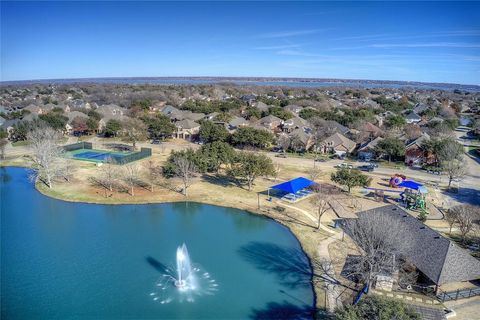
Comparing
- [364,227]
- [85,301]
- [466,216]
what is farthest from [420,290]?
[85,301]

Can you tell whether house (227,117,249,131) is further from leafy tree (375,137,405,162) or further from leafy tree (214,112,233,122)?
leafy tree (375,137,405,162)

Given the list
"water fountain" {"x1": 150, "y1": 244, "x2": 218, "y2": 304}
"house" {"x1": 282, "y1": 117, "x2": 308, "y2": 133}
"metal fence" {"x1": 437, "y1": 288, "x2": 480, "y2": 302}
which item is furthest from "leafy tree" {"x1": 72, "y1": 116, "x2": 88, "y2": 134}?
A: "metal fence" {"x1": 437, "y1": 288, "x2": 480, "y2": 302}

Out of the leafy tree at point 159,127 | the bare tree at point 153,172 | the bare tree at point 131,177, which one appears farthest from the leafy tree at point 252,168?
the leafy tree at point 159,127

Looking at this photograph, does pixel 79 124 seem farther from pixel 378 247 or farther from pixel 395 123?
pixel 395 123

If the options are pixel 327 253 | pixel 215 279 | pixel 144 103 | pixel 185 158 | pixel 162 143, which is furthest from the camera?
pixel 144 103

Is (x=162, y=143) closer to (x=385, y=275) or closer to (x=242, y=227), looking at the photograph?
(x=242, y=227)

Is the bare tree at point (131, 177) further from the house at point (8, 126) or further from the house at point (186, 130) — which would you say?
the house at point (8, 126)
